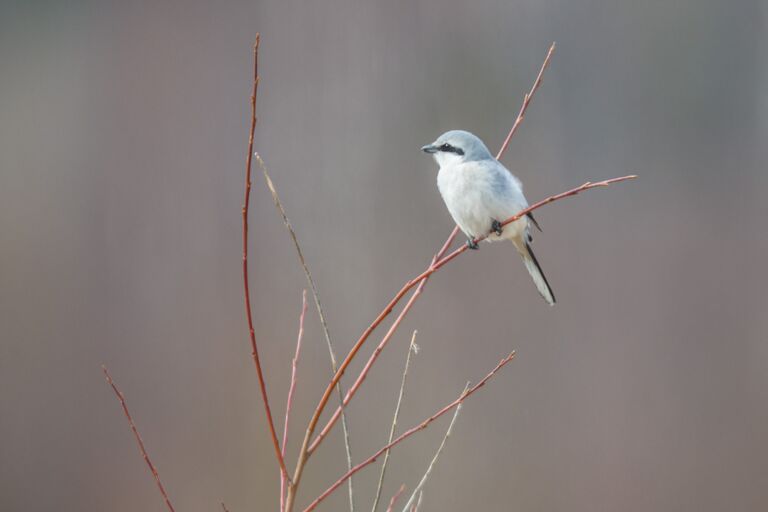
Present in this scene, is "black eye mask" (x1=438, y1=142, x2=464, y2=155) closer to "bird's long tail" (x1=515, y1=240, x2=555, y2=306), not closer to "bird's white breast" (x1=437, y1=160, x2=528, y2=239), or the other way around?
"bird's white breast" (x1=437, y1=160, x2=528, y2=239)

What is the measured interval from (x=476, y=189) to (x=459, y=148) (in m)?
0.09

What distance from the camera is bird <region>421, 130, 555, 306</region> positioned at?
128 cm

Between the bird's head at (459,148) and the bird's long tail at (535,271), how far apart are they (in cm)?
19

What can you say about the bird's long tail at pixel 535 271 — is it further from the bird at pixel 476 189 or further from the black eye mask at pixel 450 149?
the black eye mask at pixel 450 149

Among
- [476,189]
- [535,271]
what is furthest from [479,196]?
[535,271]

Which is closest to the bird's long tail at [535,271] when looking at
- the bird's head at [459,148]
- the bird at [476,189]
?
the bird at [476,189]

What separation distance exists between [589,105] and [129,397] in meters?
2.01

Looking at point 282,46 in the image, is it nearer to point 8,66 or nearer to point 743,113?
point 8,66

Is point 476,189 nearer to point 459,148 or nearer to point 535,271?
point 459,148

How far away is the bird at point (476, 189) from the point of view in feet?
4.19

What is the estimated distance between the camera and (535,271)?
4.47ft

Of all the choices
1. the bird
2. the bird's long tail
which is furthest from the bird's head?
the bird's long tail

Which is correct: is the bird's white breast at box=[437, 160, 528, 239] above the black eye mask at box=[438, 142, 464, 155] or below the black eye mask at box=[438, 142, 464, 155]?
below

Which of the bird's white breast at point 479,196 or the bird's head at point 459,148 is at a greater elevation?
the bird's head at point 459,148
